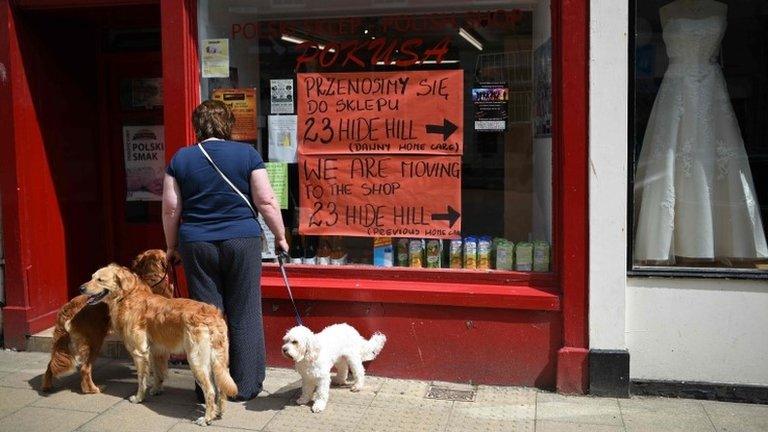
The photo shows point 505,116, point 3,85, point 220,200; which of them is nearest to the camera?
point 220,200

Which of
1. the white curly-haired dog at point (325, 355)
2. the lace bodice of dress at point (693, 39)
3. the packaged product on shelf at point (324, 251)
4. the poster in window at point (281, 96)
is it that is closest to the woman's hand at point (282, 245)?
the white curly-haired dog at point (325, 355)

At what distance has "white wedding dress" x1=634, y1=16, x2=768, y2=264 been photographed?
5078 mm

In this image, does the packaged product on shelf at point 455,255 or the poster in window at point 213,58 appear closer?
the packaged product on shelf at point 455,255

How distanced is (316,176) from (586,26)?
216cm

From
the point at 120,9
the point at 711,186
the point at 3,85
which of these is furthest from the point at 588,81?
the point at 3,85

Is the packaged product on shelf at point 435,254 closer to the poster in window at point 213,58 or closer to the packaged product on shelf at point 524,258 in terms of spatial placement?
the packaged product on shelf at point 524,258

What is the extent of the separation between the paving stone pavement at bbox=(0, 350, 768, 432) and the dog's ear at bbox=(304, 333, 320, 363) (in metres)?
0.39

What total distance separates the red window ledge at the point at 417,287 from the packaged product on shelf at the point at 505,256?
0.41ft

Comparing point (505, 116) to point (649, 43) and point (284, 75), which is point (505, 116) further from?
point (284, 75)

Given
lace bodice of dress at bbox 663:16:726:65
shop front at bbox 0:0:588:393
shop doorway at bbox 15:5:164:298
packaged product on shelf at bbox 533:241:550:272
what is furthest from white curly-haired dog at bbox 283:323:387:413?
lace bodice of dress at bbox 663:16:726:65

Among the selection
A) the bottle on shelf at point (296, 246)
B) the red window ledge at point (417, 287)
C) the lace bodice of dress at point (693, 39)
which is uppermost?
the lace bodice of dress at point (693, 39)

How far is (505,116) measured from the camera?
5.47 meters

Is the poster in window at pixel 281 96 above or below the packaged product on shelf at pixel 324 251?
above

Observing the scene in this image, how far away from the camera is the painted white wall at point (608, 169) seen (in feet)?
16.0
